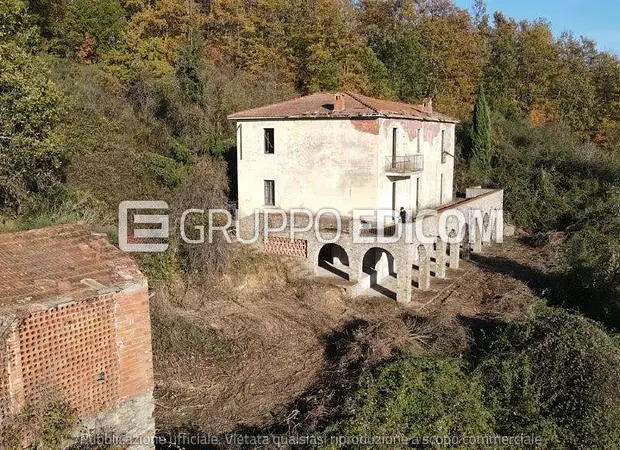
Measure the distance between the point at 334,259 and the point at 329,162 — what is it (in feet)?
13.5

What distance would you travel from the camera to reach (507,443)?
29.3 feet

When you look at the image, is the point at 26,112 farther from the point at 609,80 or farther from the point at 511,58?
the point at 609,80

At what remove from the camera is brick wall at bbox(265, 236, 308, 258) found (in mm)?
20844

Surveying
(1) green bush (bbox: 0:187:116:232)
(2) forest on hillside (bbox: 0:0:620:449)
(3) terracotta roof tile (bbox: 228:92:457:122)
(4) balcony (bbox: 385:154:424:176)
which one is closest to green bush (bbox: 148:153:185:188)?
(2) forest on hillside (bbox: 0:0:620:449)

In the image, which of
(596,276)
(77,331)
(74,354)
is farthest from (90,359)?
(596,276)

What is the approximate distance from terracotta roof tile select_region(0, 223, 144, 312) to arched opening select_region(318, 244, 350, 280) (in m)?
12.8

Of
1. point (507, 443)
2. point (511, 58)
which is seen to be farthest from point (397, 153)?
point (511, 58)

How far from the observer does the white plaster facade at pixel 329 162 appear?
21828mm

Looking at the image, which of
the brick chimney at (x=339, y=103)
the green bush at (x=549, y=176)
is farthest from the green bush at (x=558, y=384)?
the green bush at (x=549, y=176)

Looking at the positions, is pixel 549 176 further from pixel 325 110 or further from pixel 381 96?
pixel 325 110

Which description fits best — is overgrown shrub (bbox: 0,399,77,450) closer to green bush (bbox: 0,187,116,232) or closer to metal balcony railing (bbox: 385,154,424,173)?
green bush (bbox: 0,187,116,232)

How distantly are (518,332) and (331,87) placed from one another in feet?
92.4

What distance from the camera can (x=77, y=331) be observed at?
27.4 ft

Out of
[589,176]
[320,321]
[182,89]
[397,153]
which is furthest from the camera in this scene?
[589,176]
